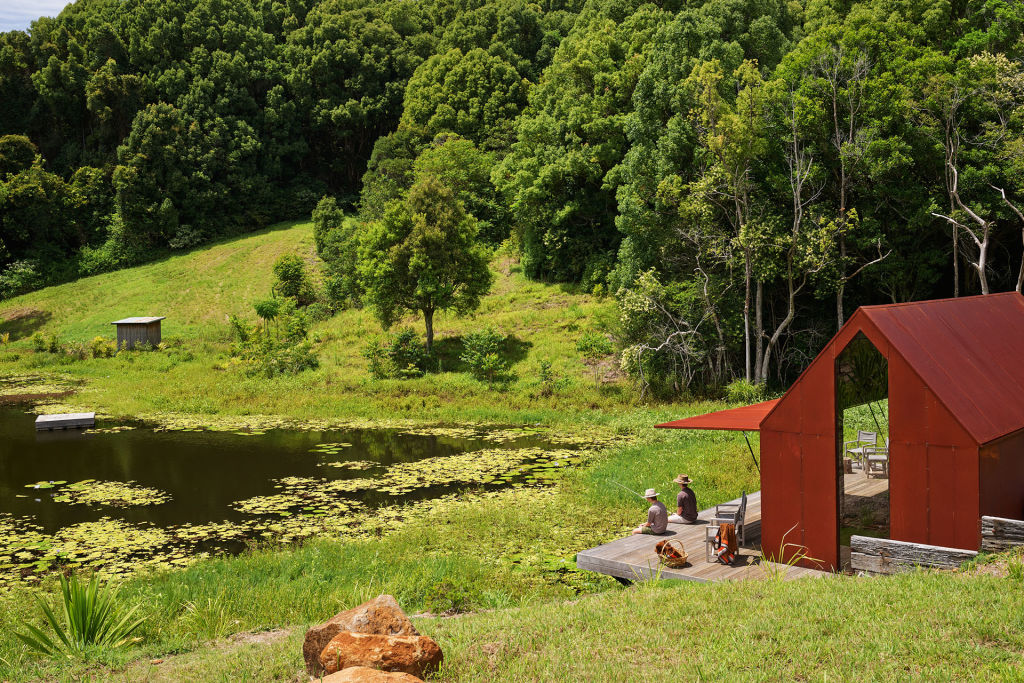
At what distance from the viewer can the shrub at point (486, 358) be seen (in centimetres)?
3291

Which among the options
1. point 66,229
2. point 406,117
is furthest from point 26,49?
point 406,117

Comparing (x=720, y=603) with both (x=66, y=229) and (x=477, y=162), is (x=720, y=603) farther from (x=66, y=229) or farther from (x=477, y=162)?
(x=66, y=229)

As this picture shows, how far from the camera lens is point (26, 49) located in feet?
212

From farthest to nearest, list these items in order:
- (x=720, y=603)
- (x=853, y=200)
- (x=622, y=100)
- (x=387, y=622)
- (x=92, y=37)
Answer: (x=92, y=37) → (x=622, y=100) → (x=853, y=200) → (x=720, y=603) → (x=387, y=622)

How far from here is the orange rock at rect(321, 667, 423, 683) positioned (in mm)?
6797

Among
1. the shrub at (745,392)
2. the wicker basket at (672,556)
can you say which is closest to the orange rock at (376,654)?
→ the wicker basket at (672,556)

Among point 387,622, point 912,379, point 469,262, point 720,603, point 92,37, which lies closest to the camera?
point 387,622

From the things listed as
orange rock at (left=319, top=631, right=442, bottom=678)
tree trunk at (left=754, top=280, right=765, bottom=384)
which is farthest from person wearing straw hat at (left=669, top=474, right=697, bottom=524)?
tree trunk at (left=754, top=280, right=765, bottom=384)

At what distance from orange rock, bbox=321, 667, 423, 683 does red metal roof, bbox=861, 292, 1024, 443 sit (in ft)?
26.4

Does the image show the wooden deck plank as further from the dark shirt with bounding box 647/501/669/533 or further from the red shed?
the red shed

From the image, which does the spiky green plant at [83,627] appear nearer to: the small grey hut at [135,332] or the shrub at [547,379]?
the shrub at [547,379]

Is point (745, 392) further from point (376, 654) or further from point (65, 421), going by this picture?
point (65, 421)

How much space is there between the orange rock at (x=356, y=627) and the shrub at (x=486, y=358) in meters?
24.6

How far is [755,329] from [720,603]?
2281cm
